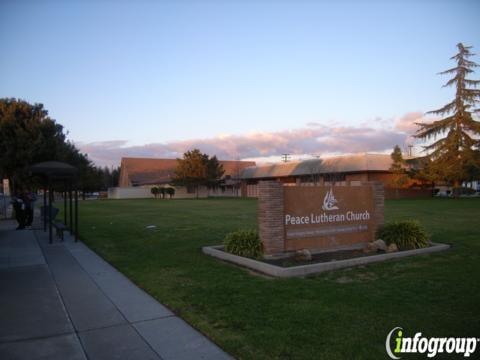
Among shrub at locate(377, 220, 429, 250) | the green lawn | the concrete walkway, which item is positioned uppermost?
shrub at locate(377, 220, 429, 250)

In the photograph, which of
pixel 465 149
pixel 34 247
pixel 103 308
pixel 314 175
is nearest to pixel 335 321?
pixel 103 308

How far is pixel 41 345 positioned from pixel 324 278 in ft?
15.4

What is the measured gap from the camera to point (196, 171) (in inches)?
2409

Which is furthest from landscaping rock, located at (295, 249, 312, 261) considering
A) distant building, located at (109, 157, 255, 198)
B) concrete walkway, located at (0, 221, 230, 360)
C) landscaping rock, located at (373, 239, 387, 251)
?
distant building, located at (109, 157, 255, 198)

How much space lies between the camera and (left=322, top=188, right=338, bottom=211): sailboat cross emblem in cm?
974

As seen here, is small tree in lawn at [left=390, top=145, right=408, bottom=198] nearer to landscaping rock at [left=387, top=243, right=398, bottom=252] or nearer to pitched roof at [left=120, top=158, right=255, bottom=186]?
pitched roof at [left=120, top=158, right=255, bottom=186]

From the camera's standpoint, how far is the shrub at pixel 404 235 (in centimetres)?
1015

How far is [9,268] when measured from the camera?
29.3ft

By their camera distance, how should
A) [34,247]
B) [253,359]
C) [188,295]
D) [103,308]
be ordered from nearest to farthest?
[253,359], [103,308], [188,295], [34,247]

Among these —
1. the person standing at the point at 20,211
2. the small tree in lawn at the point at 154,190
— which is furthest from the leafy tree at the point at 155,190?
the person standing at the point at 20,211

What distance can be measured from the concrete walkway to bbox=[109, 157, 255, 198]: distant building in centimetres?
5677

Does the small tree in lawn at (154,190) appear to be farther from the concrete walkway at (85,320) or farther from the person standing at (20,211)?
the concrete walkway at (85,320)

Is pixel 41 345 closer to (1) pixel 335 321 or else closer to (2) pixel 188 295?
(2) pixel 188 295

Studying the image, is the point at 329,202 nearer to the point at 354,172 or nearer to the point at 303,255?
the point at 303,255
